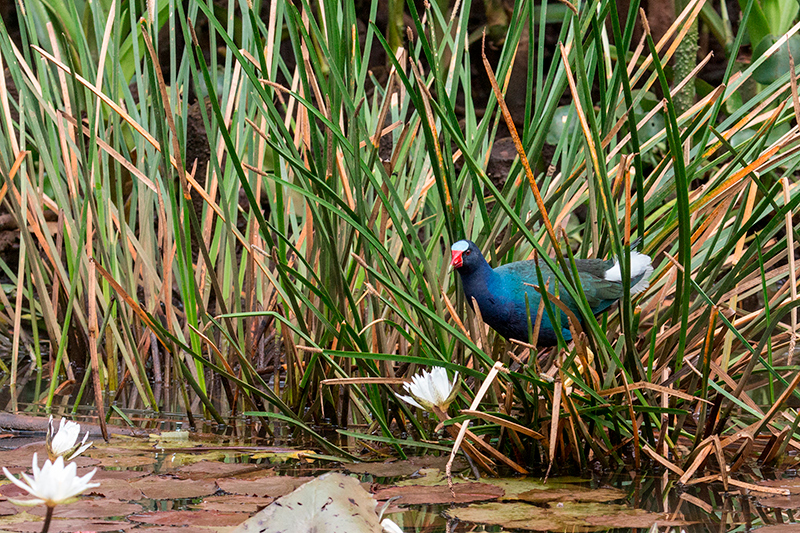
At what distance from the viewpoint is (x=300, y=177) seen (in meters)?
1.30

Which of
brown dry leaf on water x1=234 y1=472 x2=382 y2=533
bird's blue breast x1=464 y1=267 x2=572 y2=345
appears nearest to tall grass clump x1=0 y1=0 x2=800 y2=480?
bird's blue breast x1=464 y1=267 x2=572 y2=345

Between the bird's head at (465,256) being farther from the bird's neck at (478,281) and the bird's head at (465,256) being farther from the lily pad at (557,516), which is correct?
the lily pad at (557,516)

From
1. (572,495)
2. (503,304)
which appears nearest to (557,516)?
(572,495)

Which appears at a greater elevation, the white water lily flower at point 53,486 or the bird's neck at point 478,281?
the bird's neck at point 478,281

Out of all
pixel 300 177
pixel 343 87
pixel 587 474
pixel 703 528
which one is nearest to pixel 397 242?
pixel 300 177

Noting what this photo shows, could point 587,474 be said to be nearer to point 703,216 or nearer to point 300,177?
point 703,216

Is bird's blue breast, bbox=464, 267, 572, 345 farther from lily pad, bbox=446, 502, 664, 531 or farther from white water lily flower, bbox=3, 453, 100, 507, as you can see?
white water lily flower, bbox=3, 453, 100, 507

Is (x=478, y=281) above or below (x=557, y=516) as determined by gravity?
above

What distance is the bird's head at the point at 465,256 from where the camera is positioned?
112 centimetres

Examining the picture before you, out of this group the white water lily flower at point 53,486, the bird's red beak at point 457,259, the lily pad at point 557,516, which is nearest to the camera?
the white water lily flower at point 53,486

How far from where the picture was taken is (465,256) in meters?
1.14

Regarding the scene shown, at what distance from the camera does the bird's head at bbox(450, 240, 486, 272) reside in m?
1.12

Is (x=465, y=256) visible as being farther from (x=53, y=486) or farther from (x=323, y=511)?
(x=53, y=486)

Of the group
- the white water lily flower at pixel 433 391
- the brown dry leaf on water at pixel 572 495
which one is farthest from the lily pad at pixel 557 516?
the white water lily flower at pixel 433 391
